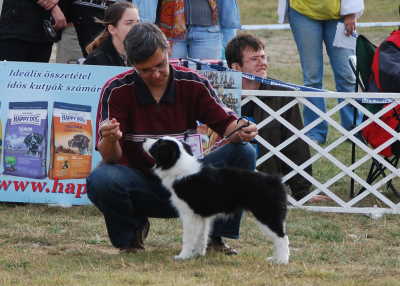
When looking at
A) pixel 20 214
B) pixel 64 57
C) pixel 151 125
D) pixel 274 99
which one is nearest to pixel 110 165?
pixel 151 125

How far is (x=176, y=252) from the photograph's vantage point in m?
4.98

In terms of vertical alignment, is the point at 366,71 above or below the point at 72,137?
above

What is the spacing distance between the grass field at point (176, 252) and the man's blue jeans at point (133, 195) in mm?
160

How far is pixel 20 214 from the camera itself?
6.14 meters

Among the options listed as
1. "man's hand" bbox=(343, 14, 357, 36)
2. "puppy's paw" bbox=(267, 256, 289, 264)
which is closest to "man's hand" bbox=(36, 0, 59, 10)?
"man's hand" bbox=(343, 14, 357, 36)

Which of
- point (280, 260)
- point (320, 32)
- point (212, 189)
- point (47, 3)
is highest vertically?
point (47, 3)

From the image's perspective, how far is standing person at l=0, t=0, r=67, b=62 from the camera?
689cm

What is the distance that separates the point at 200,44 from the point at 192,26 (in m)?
0.16

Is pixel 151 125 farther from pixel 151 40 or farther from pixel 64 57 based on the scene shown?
pixel 64 57

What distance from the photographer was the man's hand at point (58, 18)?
23.4 ft

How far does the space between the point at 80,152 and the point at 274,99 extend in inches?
57.0

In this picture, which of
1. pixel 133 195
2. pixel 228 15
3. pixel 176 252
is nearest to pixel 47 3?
pixel 228 15

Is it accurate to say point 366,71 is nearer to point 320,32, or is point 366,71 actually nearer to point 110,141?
point 320,32

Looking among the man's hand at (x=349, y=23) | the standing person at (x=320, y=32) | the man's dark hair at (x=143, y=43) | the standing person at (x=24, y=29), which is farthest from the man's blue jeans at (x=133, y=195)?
the man's hand at (x=349, y=23)
